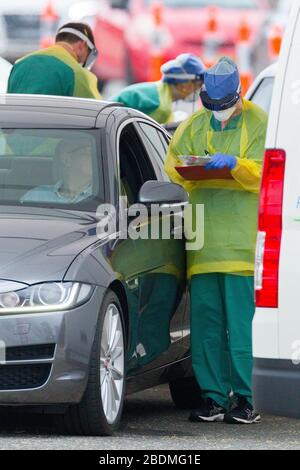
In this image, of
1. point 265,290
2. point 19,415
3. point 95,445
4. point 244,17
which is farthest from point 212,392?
point 244,17

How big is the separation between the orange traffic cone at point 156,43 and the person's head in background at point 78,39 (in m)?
11.6

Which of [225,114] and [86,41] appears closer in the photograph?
[225,114]

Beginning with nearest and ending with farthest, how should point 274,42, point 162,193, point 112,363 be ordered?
point 112,363 < point 162,193 < point 274,42

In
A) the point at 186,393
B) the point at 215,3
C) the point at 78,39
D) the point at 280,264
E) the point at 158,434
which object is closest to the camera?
the point at 280,264

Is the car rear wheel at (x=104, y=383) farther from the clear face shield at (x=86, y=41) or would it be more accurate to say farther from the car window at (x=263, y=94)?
the car window at (x=263, y=94)

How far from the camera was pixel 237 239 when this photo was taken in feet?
31.8

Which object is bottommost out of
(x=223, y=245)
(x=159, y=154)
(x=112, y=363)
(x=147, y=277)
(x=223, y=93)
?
(x=112, y=363)

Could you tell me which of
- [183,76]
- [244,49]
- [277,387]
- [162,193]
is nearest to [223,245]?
[162,193]

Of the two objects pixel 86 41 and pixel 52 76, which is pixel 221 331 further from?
pixel 86 41

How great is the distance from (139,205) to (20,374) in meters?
1.44

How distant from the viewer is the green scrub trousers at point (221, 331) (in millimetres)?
9750

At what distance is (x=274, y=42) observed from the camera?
2252 cm

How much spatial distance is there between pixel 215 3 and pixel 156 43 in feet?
4.05
